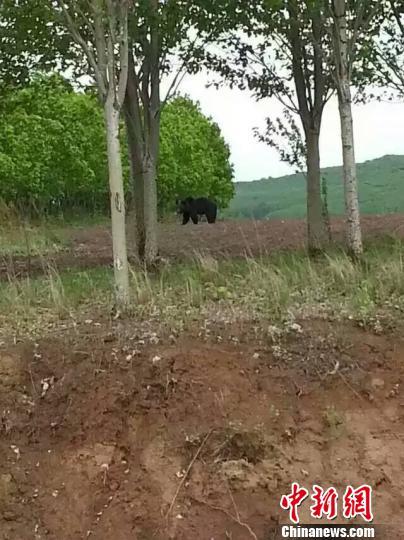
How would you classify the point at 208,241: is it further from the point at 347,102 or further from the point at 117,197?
the point at 117,197

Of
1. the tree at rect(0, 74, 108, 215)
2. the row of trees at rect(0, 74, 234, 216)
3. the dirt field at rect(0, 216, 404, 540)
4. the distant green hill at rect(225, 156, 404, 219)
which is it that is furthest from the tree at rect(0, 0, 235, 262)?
the tree at rect(0, 74, 108, 215)

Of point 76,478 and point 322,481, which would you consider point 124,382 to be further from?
point 322,481

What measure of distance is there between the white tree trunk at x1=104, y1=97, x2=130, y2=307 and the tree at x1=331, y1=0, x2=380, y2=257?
276 centimetres

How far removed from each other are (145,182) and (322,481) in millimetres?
5683

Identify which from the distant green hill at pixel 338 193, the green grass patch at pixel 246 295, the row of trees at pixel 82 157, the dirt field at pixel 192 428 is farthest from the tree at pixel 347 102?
the row of trees at pixel 82 157

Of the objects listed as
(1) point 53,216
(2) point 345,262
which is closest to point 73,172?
(1) point 53,216

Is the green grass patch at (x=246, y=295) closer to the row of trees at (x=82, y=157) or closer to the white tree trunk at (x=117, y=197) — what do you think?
the white tree trunk at (x=117, y=197)

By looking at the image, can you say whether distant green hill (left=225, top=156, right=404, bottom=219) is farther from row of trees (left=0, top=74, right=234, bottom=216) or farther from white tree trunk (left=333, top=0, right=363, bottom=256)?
white tree trunk (left=333, top=0, right=363, bottom=256)

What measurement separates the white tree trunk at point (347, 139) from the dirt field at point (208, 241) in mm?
1828

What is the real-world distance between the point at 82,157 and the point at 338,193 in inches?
342

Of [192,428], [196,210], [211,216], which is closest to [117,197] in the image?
[192,428]

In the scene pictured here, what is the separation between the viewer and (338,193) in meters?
17.1

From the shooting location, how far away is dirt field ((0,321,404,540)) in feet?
16.7

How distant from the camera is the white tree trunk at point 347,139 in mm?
8211
